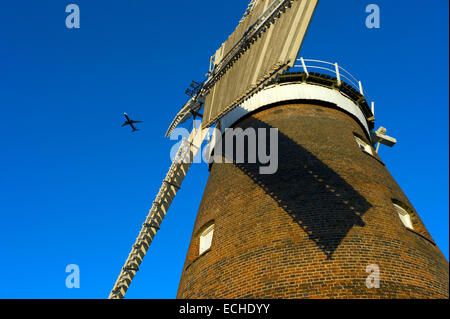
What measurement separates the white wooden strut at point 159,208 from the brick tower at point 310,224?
18.9 ft

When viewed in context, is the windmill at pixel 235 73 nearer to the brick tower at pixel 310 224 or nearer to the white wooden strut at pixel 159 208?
the white wooden strut at pixel 159 208

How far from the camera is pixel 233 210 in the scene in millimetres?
9914

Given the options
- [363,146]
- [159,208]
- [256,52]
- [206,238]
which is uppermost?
[256,52]

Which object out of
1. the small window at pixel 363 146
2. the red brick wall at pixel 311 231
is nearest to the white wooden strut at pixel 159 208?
the red brick wall at pixel 311 231

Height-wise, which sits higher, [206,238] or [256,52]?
[256,52]

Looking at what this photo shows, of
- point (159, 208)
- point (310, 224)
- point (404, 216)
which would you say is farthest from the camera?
point (159, 208)

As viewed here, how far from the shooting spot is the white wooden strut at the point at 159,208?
57.7 ft

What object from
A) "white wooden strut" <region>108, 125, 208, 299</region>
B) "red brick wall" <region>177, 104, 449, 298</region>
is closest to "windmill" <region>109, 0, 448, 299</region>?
"red brick wall" <region>177, 104, 449, 298</region>

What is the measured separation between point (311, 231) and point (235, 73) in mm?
5599

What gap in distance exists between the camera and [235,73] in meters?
11.5

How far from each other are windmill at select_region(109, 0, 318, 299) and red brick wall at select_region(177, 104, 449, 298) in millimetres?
2014

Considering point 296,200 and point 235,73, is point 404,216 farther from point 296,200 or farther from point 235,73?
point 235,73

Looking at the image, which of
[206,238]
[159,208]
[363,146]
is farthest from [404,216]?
[159,208]

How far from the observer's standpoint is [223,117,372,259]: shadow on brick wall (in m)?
8.09
